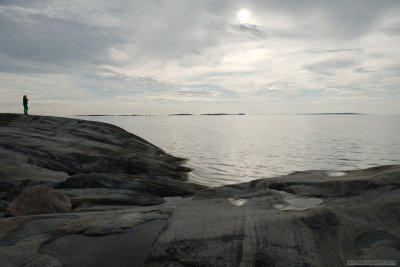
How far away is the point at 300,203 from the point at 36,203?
7.74 metres

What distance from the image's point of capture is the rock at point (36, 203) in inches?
294

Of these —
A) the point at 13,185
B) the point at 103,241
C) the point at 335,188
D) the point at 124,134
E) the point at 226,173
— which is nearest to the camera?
the point at 103,241

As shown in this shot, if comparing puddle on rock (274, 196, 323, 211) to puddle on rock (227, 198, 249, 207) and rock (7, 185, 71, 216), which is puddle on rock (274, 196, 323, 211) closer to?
puddle on rock (227, 198, 249, 207)

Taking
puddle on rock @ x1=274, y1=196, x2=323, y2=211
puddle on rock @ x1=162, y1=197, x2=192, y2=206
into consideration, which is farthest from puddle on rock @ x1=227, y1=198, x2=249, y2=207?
puddle on rock @ x1=162, y1=197, x2=192, y2=206

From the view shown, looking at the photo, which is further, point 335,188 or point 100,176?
point 100,176

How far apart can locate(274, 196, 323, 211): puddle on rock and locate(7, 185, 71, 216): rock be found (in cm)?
648

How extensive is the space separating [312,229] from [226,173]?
16.2 metres

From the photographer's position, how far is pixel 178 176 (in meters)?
18.8

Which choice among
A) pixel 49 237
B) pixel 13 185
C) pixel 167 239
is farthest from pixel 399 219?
pixel 13 185

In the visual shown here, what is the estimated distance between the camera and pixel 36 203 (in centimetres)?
759

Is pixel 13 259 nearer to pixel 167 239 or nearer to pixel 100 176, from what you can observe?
pixel 167 239

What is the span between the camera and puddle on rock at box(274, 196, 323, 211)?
7.47 meters

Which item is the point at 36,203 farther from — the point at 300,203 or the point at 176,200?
the point at 300,203

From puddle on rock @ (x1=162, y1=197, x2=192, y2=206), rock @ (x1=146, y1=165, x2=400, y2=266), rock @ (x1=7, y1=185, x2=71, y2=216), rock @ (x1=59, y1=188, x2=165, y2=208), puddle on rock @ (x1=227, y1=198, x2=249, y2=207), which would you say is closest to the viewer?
rock @ (x1=146, y1=165, x2=400, y2=266)
